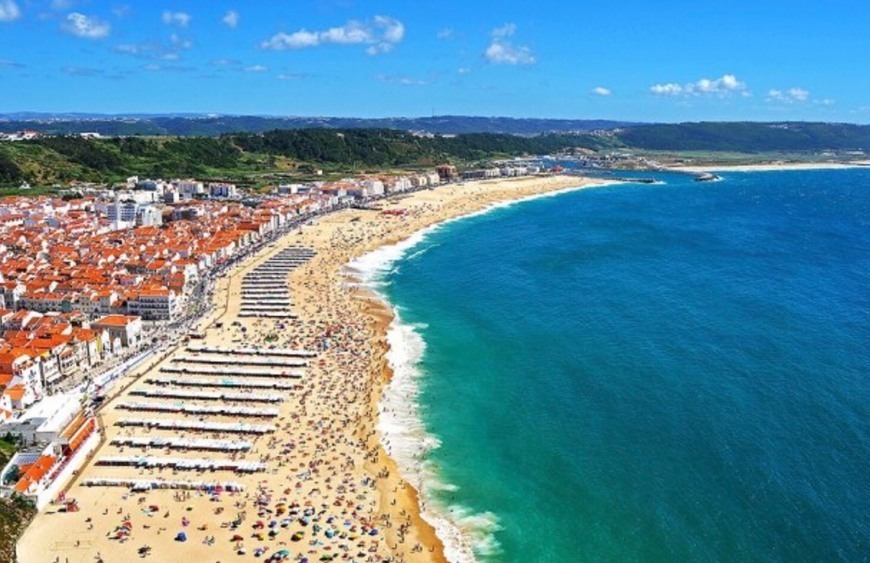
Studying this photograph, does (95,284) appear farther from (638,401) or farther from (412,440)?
(638,401)

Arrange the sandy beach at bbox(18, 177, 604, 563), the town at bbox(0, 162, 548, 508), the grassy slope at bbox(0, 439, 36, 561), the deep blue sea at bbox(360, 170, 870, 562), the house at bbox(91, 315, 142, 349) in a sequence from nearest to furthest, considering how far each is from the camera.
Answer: the grassy slope at bbox(0, 439, 36, 561), the sandy beach at bbox(18, 177, 604, 563), the deep blue sea at bbox(360, 170, 870, 562), the town at bbox(0, 162, 548, 508), the house at bbox(91, 315, 142, 349)

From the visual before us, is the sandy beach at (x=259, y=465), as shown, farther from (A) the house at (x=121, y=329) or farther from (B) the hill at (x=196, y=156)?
(B) the hill at (x=196, y=156)

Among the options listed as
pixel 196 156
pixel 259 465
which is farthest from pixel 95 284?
pixel 196 156

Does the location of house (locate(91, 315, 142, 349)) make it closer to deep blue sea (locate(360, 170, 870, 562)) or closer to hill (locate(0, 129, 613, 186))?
deep blue sea (locate(360, 170, 870, 562))

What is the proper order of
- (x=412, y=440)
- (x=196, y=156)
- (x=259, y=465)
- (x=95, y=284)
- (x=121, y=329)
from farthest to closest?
(x=196, y=156) < (x=95, y=284) < (x=121, y=329) < (x=412, y=440) < (x=259, y=465)

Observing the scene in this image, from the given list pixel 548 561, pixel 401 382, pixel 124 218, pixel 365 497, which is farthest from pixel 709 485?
pixel 124 218

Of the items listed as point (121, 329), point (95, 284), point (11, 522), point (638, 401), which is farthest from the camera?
point (95, 284)

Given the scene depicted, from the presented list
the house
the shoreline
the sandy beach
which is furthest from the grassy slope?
the house
